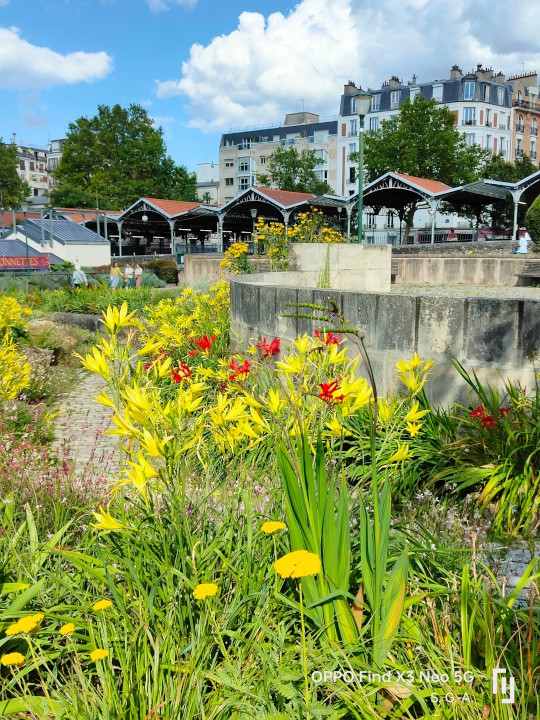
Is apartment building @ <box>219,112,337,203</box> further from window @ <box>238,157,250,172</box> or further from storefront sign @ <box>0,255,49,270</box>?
storefront sign @ <box>0,255,49,270</box>

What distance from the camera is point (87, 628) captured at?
2170 mm

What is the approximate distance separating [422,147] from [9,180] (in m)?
42.5

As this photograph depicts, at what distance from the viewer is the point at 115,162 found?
66688 millimetres

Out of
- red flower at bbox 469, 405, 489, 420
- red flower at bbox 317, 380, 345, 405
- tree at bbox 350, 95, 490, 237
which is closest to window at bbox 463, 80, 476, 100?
tree at bbox 350, 95, 490, 237

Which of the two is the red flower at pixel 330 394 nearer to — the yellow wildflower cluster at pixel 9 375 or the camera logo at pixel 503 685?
the camera logo at pixel 503 685

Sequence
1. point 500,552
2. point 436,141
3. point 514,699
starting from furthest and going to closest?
point 436,141
point 500,552
point 514,699

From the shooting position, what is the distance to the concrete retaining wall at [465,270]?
57.5 feet

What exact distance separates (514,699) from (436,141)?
53.4 meters

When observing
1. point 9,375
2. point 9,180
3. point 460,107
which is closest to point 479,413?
point 9,375

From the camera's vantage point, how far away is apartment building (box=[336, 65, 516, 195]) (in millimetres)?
79438

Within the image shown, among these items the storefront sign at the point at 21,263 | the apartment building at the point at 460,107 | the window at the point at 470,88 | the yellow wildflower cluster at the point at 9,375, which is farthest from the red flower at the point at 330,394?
the window at the point at 470,88

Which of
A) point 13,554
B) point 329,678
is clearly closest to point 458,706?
point 329,678

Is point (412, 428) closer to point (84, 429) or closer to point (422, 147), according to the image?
point (84, 429)

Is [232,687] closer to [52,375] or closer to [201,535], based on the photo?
[201,535]
